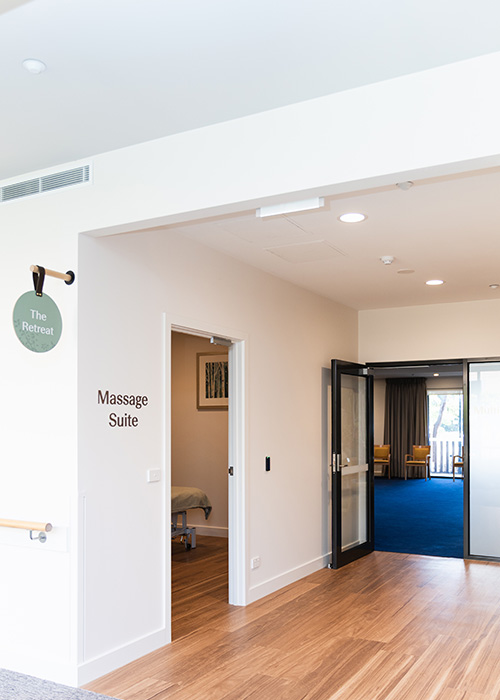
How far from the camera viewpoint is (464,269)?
5668 millimetres

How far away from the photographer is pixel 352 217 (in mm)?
4230

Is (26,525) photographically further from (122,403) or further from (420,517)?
(420,517)

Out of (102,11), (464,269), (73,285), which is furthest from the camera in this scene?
(464,269)

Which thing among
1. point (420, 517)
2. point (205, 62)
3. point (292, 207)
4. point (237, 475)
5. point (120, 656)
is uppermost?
point (205, 62)

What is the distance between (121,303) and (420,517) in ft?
24.9

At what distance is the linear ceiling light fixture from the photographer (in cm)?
308

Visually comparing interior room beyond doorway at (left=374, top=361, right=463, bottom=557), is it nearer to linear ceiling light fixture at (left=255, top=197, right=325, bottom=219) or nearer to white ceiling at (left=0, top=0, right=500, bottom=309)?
linear ceiling light fixture at (left=255, top=197, right=325, bottom=219)

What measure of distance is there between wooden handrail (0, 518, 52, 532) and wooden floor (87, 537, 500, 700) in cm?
86

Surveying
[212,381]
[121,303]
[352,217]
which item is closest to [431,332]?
[212,381]

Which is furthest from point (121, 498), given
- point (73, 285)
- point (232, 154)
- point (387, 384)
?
point (387, 384)

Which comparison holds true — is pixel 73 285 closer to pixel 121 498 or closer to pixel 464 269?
pixel 121 498

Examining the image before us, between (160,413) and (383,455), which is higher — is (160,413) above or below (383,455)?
above

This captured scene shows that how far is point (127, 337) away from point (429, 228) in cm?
214

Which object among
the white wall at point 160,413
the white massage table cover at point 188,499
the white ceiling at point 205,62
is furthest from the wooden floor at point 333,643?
the white ceiling at point 205,62
